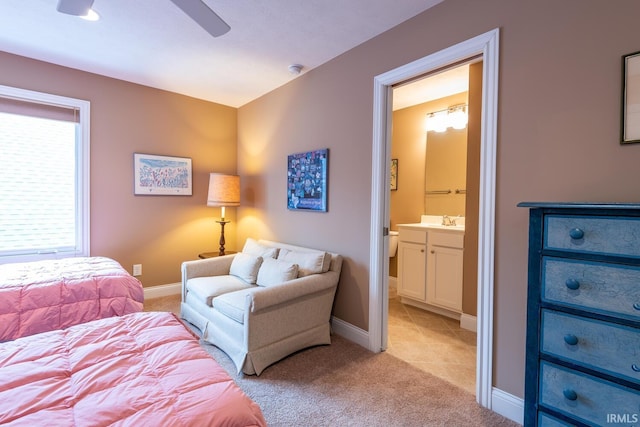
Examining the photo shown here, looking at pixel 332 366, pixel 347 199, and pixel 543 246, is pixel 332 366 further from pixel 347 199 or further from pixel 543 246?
pixel 543 246

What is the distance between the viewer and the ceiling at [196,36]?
218 centimetres

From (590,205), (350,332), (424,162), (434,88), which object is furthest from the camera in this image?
(424,162)

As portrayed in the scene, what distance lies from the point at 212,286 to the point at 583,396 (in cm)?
253

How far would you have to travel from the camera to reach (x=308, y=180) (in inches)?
124

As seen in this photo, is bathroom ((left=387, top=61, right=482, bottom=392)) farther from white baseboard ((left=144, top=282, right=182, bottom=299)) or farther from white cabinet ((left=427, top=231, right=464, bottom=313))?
white baseboard ((left=144, top=282, right=182, bottom=299))

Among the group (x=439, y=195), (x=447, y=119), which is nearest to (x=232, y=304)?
(x=439, y=195)

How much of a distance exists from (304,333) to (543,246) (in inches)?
71.2

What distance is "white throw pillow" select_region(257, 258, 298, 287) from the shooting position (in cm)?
257

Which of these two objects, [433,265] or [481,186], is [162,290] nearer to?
[433,265]

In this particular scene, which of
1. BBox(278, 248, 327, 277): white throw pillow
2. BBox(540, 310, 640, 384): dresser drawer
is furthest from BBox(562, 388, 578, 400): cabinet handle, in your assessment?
BBox(278, 248, 327, 277): white throw pillow

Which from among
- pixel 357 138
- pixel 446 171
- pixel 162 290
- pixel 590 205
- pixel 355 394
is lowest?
pixel 355 394

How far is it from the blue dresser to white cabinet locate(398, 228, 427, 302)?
216 cm

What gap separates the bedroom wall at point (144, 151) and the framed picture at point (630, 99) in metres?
4.02

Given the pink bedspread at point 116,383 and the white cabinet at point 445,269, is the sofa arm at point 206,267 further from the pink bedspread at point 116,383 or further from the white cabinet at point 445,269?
the white cabinet at point 445,269
